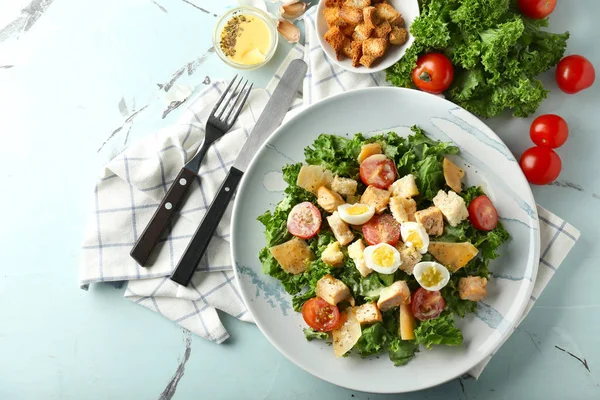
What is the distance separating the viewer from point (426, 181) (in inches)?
113

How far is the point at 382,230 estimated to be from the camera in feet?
9.36

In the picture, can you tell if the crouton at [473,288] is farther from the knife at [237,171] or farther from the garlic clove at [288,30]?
the garlic clove at [288,30]

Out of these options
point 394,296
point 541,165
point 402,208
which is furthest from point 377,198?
point 541,165

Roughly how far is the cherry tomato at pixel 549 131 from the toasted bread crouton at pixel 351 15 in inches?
44.2

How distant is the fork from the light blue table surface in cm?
28

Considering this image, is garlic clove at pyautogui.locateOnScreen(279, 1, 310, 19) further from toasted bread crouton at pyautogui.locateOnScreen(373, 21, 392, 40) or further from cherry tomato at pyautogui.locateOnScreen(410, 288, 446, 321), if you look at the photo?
cherry tomato at pyautogui.locateOnScreen(410, 288, 446, 321)

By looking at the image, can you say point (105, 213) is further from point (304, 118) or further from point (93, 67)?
point (304, 118)

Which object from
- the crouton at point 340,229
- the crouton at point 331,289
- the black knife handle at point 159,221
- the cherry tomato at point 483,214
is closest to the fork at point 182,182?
the black knife handle at point 159,221

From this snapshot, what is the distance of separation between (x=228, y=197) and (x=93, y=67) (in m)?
1.24

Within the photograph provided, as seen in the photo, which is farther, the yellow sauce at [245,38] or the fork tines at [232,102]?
the yellow sauce at [245,38]

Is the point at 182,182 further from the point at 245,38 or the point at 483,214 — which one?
the point at 483,214

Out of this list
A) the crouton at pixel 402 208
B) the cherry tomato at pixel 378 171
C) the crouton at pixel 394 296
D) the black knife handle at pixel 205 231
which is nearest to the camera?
the crouton at pixel 394 296

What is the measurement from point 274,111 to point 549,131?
1.51 metres

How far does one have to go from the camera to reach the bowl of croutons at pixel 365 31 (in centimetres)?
301
